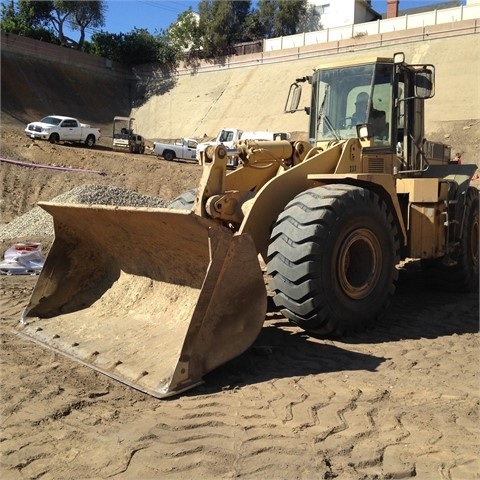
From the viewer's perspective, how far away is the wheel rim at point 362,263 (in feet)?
18.4

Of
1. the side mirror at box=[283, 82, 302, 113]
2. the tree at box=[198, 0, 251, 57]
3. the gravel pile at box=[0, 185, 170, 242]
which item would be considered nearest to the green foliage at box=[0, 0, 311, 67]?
the tree at box=[198, 0, 251, 57]

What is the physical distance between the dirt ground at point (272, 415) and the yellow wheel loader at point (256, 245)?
256 mm

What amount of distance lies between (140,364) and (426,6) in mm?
56724

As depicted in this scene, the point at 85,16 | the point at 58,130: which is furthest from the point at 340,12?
the point at 58,130

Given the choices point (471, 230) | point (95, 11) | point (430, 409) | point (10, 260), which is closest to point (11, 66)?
point (95, 11)

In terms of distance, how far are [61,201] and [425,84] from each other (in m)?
9.55

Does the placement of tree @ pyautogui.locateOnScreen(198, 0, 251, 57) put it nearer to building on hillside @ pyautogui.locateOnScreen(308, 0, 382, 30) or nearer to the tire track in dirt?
building on hillside @ pyautogui.locateOnScreen(308, 0, 382, 30)

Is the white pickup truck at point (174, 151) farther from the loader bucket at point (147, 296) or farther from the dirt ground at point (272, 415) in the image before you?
the dirt ground at point (272, 415)

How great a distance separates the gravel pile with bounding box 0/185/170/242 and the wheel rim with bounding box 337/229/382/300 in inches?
262

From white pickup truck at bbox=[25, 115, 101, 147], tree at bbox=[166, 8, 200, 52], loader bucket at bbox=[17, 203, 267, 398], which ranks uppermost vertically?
tree at bbox=[166, 8, 200, 52]

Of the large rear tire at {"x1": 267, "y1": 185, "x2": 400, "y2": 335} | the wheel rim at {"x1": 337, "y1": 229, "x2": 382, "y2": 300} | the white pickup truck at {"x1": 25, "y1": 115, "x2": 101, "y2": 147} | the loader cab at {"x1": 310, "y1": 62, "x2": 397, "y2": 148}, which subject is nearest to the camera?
the large rear tire at {"x1": 267, "y1": 185, "x2": 400, "y2": 335}

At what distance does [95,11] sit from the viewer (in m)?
49.4

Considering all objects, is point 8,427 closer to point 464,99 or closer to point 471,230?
point 471,230

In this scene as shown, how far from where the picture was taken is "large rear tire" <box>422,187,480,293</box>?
7.95 m
